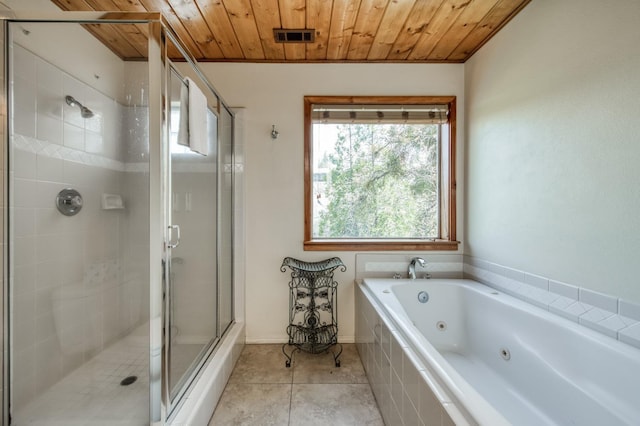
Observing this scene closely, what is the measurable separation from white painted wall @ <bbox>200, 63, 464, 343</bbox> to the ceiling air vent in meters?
0.28

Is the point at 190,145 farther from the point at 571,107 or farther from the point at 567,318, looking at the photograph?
the point at 567,318

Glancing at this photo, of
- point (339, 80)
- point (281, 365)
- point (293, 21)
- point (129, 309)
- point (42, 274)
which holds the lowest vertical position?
point (281, 365)

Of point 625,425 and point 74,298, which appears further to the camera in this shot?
point 74,298

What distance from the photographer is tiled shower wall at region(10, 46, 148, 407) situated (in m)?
1.29

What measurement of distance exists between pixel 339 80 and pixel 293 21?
24.0 inches

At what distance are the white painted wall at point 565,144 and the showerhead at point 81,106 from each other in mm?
2555

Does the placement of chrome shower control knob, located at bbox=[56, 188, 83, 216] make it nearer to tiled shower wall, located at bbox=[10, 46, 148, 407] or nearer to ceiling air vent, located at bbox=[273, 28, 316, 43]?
tiled shower wall, located at bbox=[10, 46, 148, 407]

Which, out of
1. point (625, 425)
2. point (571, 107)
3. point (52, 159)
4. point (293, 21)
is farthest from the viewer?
point (293, 21)

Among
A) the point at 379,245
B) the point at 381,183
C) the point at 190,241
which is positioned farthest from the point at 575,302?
the point at 190,241

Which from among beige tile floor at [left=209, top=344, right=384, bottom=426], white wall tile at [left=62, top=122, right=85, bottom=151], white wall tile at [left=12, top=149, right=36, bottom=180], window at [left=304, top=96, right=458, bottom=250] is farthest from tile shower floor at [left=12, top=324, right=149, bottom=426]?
window at [left=304, top=96, right=458, bottom=250]

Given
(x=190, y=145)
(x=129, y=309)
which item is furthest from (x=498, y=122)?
(x=129, y=309)

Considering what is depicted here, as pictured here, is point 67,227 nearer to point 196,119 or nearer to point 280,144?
point 196,119

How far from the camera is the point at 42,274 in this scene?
1.37m

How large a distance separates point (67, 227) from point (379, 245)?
204 centimetres
